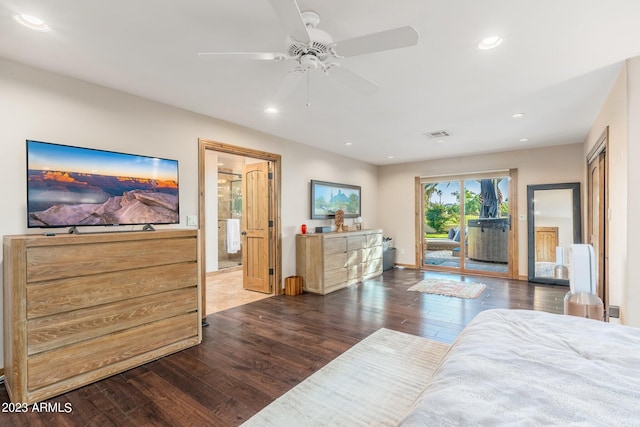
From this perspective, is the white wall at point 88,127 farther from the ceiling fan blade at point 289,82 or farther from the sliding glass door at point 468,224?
the sliding glass door at point 468,224

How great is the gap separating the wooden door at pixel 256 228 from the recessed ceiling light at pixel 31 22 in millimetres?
3066

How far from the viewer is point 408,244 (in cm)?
718

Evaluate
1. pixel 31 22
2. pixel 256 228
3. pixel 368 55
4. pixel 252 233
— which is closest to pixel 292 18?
pixel 368 55

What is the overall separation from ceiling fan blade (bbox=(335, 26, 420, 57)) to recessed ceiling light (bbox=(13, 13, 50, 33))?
195cm

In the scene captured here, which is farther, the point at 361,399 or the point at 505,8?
the point at 361,399

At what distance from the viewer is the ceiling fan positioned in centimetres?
154

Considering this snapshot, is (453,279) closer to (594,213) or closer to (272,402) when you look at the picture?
(594,213)

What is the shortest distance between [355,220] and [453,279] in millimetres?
2334

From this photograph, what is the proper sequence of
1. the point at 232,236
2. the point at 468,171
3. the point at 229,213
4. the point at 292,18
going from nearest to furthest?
the point at 292,18 → the point at 468,171 → the point at 232,236 → the point at 229,213

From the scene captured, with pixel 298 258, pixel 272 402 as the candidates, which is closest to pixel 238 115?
pixel 298 258

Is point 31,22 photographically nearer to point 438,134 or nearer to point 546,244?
point 438,134

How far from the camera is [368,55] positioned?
2.33m

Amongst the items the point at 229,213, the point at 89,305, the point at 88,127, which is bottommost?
the point at 89,305

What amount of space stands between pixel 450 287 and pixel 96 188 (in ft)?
17.0
